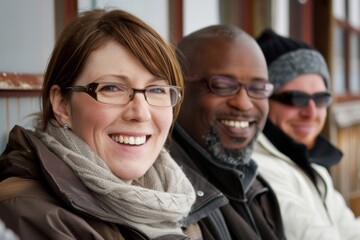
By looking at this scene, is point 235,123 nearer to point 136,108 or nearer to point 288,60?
point 136,108

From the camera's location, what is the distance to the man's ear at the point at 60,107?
184 centimetres

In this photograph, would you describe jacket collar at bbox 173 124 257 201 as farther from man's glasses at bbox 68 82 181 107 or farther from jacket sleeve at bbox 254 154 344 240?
man's glasses at bbox 68 82 181 107

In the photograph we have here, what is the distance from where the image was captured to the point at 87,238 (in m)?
1.57

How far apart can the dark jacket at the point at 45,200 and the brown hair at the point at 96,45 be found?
21 centimetres

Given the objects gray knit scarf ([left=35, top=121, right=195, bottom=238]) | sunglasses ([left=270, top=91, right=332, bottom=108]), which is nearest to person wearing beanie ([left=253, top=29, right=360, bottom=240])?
sunglasses ([left=270, top=91, right=332, bottom=108])

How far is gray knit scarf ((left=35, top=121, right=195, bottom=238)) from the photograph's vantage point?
1698 mm

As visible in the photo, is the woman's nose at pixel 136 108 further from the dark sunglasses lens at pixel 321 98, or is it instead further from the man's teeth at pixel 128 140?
the dark sunglasses lens at pixel 321 98

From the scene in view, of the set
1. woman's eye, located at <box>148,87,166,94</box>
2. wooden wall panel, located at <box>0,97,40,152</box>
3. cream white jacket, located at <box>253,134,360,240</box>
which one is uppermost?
woman's eye, located at <box>148,87,166,94</box>

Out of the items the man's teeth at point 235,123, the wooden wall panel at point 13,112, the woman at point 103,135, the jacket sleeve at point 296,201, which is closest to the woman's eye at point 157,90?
the woman at point 103,135

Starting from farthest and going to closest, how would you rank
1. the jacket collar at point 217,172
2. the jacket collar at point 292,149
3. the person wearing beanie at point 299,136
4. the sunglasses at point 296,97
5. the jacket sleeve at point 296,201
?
1. the sunglasses at point 296,97
2. the jacket collar at point 292,149
3. the person wearing beanie at point 299,136
4. the jacket sleeve at point 296,201
5. the jacket collar at point 217,172

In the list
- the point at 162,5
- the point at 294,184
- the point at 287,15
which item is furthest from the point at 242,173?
the point at 287,15

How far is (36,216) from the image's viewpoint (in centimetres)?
150

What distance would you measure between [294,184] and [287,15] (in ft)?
8.22

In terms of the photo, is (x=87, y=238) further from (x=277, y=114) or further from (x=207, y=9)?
(x=207, y=9)
